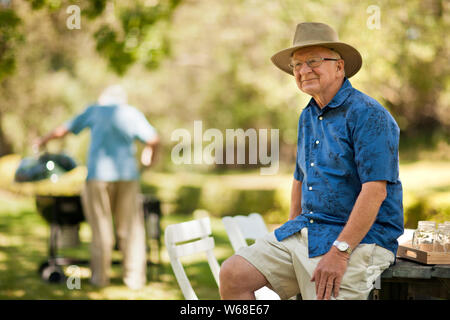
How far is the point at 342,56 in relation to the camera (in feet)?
8.95

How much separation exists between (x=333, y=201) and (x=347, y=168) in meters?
0.16

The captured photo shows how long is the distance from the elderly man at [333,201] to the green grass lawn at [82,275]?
308cm

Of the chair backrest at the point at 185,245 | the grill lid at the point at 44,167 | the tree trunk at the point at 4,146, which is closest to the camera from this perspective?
the chair backrest at the point at 185,245

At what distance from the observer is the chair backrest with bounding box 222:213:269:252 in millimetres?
3420

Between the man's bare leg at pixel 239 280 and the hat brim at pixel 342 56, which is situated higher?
the hat brim at pixel 342 56

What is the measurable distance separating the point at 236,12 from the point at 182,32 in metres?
1.89

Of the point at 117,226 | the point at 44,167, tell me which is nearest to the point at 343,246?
the point at 117,226

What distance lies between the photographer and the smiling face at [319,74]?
102 inches

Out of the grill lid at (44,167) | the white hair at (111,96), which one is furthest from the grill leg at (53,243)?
the white hair at (111,96)

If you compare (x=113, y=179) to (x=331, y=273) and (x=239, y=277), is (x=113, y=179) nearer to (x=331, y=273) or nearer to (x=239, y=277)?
(x=239, y=277)

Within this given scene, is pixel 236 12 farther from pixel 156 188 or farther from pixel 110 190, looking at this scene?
pixel 110 190

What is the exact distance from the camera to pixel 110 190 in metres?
5.85

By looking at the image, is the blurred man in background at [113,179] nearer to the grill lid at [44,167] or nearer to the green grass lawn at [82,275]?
the green grass lawn at [82,275]

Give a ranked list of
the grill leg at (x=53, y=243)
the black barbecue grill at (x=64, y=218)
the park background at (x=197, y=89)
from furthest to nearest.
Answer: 1. the park background at (x=197, y=89)
2. the grill leg at (x=53, y=243)
3. the black barbecue grill at (x=64, y=218)
